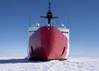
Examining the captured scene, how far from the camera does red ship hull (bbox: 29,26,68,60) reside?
2264 centimetres

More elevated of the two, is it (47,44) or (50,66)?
(47,44)

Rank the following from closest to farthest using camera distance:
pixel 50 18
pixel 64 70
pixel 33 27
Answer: pixel 64 70 → pixel 33 27 → pixel 50 18

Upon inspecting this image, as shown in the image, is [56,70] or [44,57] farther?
[44,57]

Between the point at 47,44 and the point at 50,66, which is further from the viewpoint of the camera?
the point at 47,44

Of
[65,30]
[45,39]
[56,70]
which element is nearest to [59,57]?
[45,39]

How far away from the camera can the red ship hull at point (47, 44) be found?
22.6 metres

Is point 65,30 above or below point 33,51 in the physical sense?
above

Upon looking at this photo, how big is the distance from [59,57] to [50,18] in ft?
26.6

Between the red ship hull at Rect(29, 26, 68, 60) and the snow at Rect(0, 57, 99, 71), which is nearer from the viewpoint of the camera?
the snow at Rect(0, 57, 99, 71)

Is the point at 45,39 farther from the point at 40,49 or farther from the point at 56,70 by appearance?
the point at 56,70

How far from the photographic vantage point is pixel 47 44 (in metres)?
22.6

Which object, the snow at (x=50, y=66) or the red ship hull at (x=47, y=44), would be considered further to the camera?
the red ship hull at (x=47, y=44)

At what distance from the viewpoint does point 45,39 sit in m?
22.8

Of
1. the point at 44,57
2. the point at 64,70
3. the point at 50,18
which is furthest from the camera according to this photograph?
the point at 50,18
